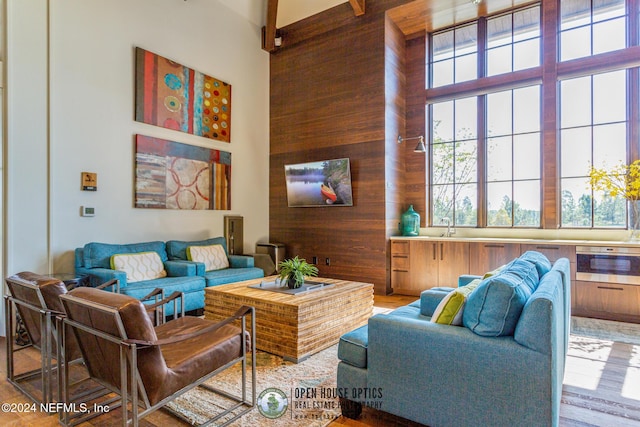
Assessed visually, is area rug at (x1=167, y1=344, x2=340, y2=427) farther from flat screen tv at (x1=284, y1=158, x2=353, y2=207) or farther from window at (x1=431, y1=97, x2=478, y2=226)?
window at (x1=431, y1=97, x2=478, y2=226)

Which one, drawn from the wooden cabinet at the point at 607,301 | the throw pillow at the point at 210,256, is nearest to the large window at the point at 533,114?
the wooden cabinet at the point at 607,301

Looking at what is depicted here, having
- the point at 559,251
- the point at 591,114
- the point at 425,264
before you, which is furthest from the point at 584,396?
the point at 591,114

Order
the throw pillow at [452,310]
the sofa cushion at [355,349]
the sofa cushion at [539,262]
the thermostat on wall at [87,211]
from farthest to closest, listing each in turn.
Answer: the thermostat on wall at [87,211] < the sofa cushion at [539,262] < the sofa cushion at [355,349] < the throw pillow at [452,310]

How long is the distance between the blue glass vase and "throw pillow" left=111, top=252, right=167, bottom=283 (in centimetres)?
358

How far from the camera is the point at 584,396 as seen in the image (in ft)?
7.84

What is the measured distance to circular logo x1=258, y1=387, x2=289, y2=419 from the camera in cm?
216

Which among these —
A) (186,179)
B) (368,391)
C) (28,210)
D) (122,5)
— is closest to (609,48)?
(368,391)

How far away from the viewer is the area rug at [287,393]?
210 centimetres

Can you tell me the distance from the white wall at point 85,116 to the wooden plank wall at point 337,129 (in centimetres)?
114

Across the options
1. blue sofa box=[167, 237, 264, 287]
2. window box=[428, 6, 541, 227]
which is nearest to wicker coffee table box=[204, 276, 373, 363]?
blue sofa box=[167, 237, 264, 287]

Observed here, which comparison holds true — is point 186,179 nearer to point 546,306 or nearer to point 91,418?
point 91,418

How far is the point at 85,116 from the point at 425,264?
15.8 ft

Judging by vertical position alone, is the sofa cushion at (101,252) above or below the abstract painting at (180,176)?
below

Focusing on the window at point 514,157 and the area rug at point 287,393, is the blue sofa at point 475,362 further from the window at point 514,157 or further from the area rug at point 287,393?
the window at point 514,157
